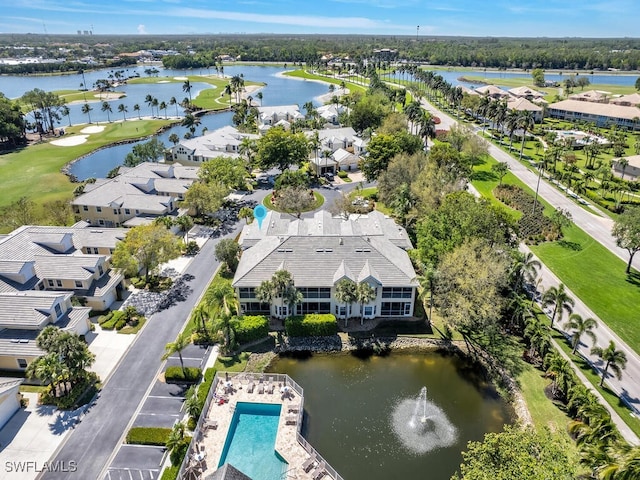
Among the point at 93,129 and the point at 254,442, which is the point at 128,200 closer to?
the point at 254,442

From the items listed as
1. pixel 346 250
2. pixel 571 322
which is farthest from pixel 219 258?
pixel 571 322

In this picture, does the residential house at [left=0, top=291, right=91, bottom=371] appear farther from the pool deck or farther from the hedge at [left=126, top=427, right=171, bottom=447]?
the pool deck

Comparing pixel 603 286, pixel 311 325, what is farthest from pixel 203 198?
pixel 603 286

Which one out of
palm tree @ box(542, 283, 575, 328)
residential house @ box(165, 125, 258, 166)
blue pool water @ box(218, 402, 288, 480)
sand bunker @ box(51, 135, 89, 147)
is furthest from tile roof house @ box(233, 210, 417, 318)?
sand bunker @ box(51, 135, 89, 147)

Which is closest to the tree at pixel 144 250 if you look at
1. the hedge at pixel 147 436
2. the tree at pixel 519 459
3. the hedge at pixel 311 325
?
the hedge at pixel 311 325

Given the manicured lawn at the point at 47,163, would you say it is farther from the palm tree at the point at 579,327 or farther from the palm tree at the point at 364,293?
the palm tree at the point at 579,327

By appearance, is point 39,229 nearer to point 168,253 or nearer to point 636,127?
point 168,253
